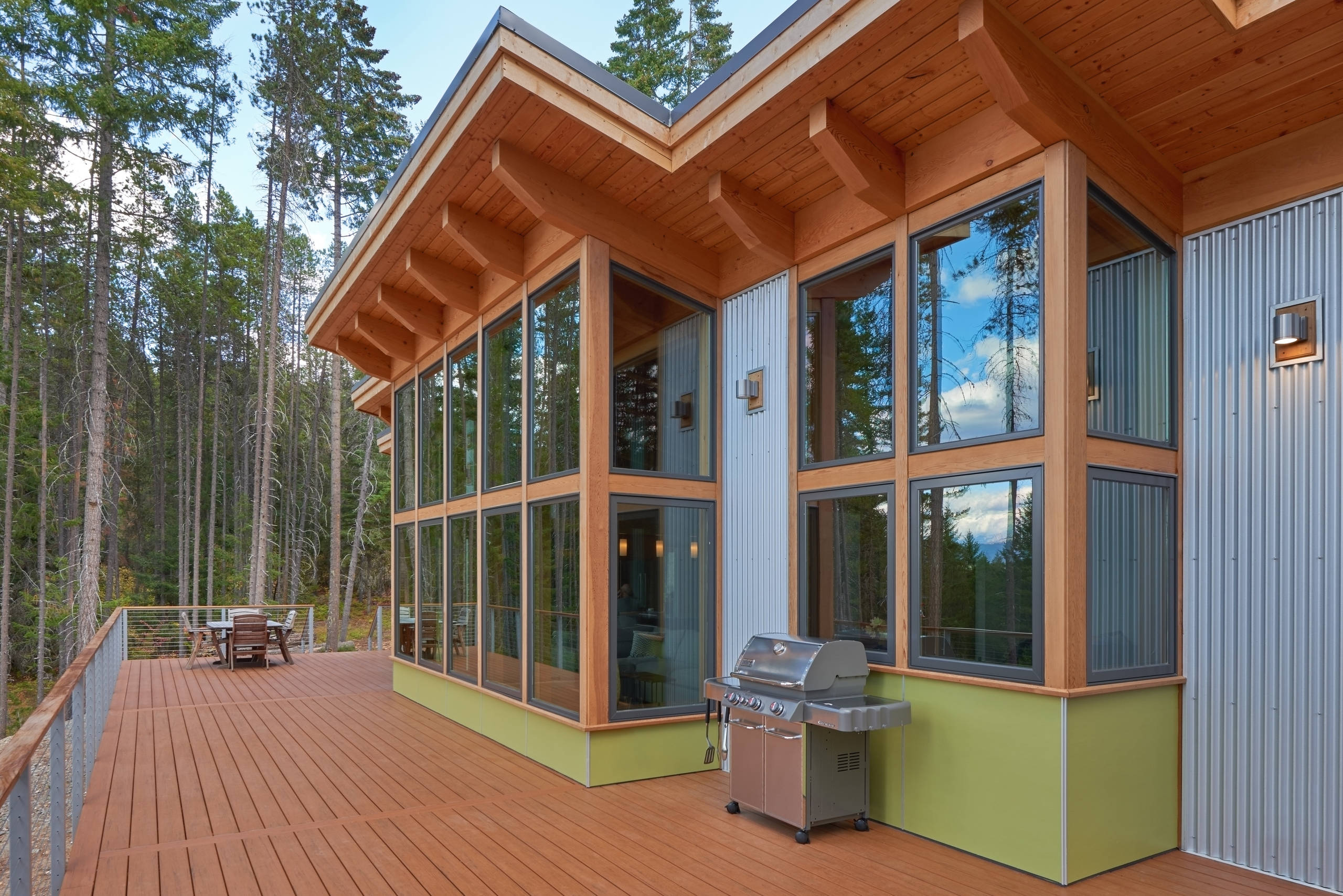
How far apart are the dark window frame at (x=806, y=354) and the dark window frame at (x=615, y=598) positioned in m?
0.99

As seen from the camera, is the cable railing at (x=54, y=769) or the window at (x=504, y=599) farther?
the window at (x=504, y=599)

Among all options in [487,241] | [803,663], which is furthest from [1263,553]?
[487,241]

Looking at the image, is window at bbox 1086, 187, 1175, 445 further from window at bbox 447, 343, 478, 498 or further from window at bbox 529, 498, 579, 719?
window at bbox 447, 343, 478, 498

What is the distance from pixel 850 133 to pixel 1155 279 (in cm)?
186

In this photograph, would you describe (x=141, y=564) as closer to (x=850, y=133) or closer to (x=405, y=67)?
(x=405, y=67)

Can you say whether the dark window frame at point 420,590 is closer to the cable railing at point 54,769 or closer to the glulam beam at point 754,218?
the cable railing at point 54,769

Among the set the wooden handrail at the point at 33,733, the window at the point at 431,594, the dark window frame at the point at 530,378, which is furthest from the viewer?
the window at the point at 431,594

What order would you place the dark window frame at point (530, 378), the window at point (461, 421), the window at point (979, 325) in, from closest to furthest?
the window at point (979, 325) → the dark window frame at point (530, 378) → the window at point (461, 421)

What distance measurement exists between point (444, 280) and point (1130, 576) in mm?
5485

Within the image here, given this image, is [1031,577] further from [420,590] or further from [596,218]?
[420,590]

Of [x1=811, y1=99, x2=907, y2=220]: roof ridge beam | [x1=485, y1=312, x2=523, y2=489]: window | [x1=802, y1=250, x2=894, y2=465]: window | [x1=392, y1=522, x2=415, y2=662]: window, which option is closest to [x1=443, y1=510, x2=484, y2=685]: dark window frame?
[x1=485, y1=312, x2=523, y2=489]: window

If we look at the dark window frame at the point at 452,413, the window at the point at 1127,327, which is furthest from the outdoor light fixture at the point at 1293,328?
the dark window frame at the point at 452,413

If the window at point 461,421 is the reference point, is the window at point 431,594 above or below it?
below

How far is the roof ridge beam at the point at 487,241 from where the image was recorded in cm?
584
